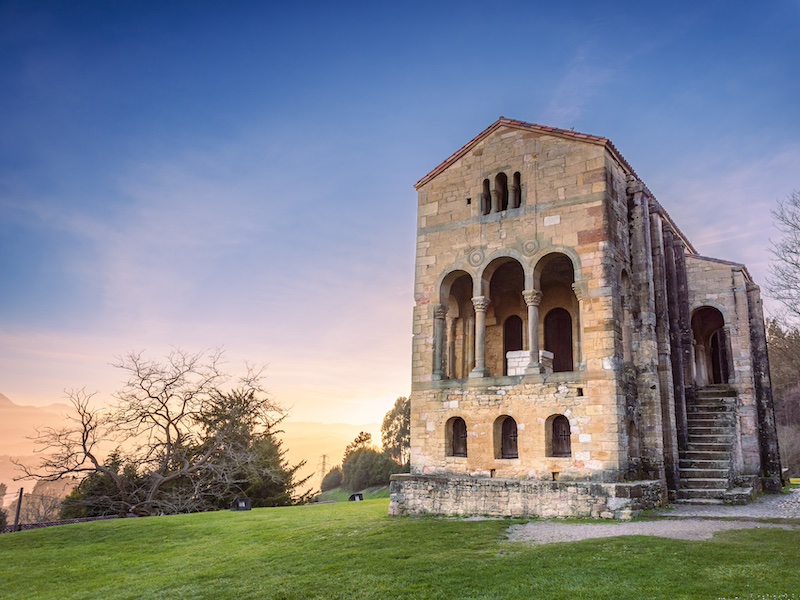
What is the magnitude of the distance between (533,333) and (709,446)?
7.37 m

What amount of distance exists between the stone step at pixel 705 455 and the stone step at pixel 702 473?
74cm

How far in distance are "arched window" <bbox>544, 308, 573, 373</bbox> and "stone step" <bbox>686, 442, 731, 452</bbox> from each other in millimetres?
4604

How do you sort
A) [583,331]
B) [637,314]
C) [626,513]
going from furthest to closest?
1. [637,314]
2. [583,331]
3. [626,513]

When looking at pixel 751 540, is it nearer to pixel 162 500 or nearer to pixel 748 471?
pixel 748 471

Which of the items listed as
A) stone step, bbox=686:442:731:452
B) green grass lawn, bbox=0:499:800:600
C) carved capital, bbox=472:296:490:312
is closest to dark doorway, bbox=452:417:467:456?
green grass lawn, bbox=0:499:800:600

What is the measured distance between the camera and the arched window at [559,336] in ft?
70.3

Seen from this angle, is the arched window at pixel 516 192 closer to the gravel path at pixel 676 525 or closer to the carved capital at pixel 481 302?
the carved capital at pixel 481 302

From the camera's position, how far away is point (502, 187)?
18.7m

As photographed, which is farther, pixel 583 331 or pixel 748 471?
pixel 748 471

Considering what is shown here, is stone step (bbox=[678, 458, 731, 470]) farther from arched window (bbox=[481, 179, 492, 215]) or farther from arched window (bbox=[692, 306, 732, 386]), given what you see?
arched window (bbox=[481, 179, 492, 215])

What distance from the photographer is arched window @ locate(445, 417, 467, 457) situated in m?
17.5

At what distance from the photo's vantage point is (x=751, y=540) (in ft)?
33.3

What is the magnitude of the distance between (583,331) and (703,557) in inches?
302

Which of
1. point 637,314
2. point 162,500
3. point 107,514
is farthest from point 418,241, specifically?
point 107,514
